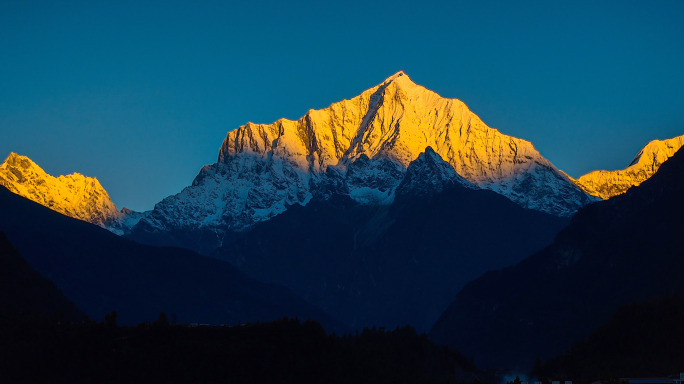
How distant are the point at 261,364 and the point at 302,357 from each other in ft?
31.8

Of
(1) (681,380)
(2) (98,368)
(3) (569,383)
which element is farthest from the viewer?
(2) (98,368)

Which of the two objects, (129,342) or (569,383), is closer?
(569,383)

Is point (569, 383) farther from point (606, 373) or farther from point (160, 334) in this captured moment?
point (160, 334)

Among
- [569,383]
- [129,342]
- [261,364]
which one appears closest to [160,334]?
[129,342]

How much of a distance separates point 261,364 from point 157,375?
48.8 feet

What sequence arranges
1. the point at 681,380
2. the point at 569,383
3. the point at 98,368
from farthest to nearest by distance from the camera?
the point at 98,368 < the point at 569,383 < the point at 681,380

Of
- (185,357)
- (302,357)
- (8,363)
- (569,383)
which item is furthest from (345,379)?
(8,363)

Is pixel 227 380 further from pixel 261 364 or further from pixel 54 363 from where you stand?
pixel 54 363

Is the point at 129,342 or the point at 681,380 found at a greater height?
the point at 129,342

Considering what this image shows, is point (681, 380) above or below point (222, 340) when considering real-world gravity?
below

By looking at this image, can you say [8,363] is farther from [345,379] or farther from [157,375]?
[345,379]

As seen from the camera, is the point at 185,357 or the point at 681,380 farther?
the point at 185,357

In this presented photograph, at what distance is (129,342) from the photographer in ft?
648

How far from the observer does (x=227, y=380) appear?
7323 inches
